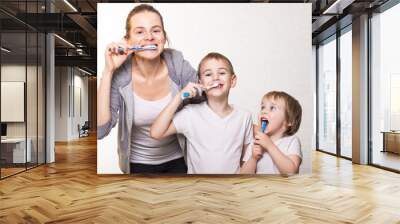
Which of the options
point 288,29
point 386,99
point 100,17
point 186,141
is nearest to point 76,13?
point 100,17

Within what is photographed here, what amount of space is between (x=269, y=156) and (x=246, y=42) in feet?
6.42

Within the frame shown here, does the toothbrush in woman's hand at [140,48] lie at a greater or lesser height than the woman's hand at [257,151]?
greater

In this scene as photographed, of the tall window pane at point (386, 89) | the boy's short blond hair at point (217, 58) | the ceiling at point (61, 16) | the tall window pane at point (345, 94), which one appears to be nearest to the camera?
the boy's short blond hair at point (217, 58)

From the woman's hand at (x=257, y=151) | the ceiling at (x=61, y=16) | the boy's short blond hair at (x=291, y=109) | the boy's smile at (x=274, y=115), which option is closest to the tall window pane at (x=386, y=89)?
the ceiling at (x=61, y=16)

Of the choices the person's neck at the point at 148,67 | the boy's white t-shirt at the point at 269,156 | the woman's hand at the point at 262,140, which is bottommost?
the boy's white t-shirt at the point at 269,156

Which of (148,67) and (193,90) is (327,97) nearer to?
(193,90)

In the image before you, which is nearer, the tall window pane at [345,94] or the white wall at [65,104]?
the tall window pane at [345,94]

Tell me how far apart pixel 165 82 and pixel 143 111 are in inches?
23.7

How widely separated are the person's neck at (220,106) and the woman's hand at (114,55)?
5.26 ft

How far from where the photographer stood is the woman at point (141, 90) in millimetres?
6434

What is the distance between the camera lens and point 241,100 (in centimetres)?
653

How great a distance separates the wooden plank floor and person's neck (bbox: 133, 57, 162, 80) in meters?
1.72

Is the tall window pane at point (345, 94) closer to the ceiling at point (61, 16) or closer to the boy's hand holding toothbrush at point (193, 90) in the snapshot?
the ceiling at point (61, 16)

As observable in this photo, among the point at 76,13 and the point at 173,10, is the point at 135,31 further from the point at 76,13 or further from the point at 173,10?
the point at 76,13
